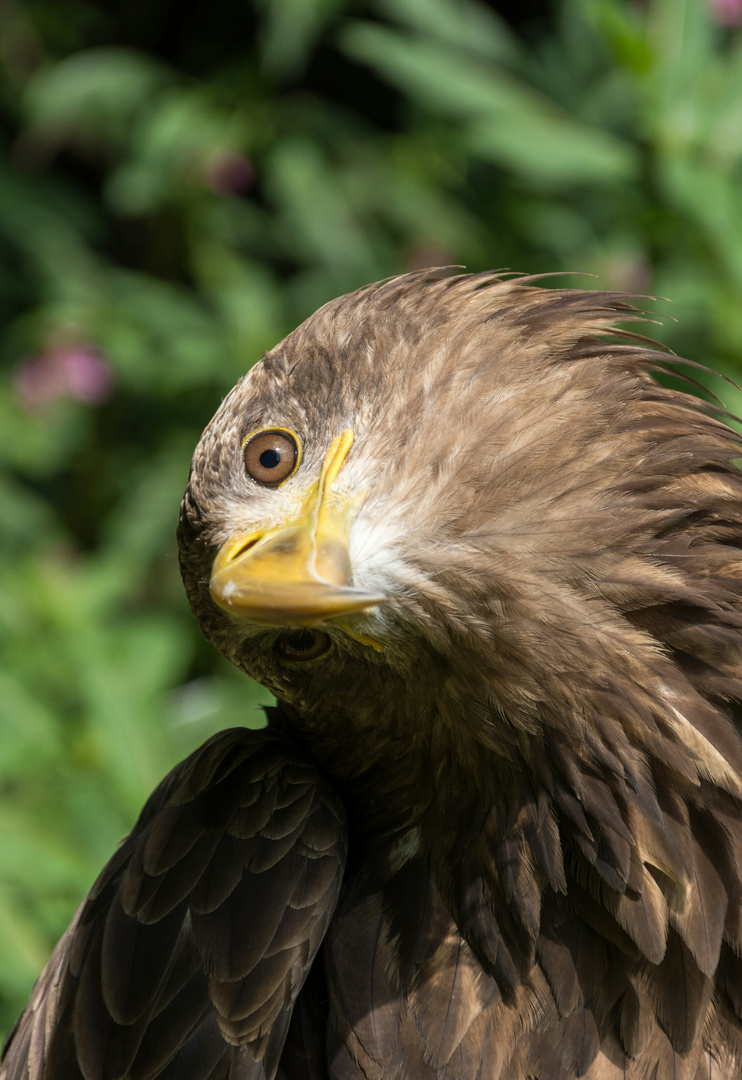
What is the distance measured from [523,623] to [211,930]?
68 centimetres

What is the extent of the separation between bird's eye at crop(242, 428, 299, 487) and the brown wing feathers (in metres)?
0.48

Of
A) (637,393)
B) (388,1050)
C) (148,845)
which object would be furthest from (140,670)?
(637,393)

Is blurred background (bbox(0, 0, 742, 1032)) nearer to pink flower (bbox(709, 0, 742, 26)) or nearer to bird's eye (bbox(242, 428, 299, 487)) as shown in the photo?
pink flower (bbox(709, 0, 742, 26))

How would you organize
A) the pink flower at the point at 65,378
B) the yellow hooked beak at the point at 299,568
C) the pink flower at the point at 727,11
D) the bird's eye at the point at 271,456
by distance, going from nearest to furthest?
1. the yellow hooked beak at the point at 299,568
2. the bird's eye at the point at 271,456
3. the pink flower at the point at 727,11
4. the pink flower at the point at 65,378

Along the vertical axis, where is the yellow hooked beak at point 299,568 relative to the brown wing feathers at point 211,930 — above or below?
above

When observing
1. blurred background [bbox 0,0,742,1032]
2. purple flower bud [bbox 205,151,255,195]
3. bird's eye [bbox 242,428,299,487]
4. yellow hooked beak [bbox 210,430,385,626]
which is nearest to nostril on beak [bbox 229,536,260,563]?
yellow hooked beak [bbox 210,430,385,626]

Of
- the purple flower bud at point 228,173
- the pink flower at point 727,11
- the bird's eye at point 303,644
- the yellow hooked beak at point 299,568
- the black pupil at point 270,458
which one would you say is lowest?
the bird's eye at point 303,644

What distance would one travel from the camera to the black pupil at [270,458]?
5.19ft

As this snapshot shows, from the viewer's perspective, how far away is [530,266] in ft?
14.3

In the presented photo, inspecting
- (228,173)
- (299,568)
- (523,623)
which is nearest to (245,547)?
(299,568)

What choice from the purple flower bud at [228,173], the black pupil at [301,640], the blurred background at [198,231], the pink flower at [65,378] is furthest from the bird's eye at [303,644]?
the purple flower bud at [228,173]

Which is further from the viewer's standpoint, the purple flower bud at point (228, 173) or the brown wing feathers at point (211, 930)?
the purple flower bud at point (228, 173)

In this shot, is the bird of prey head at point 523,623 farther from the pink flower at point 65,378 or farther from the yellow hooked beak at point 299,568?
the pink flower at point 65,378

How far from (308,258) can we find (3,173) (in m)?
1.63
